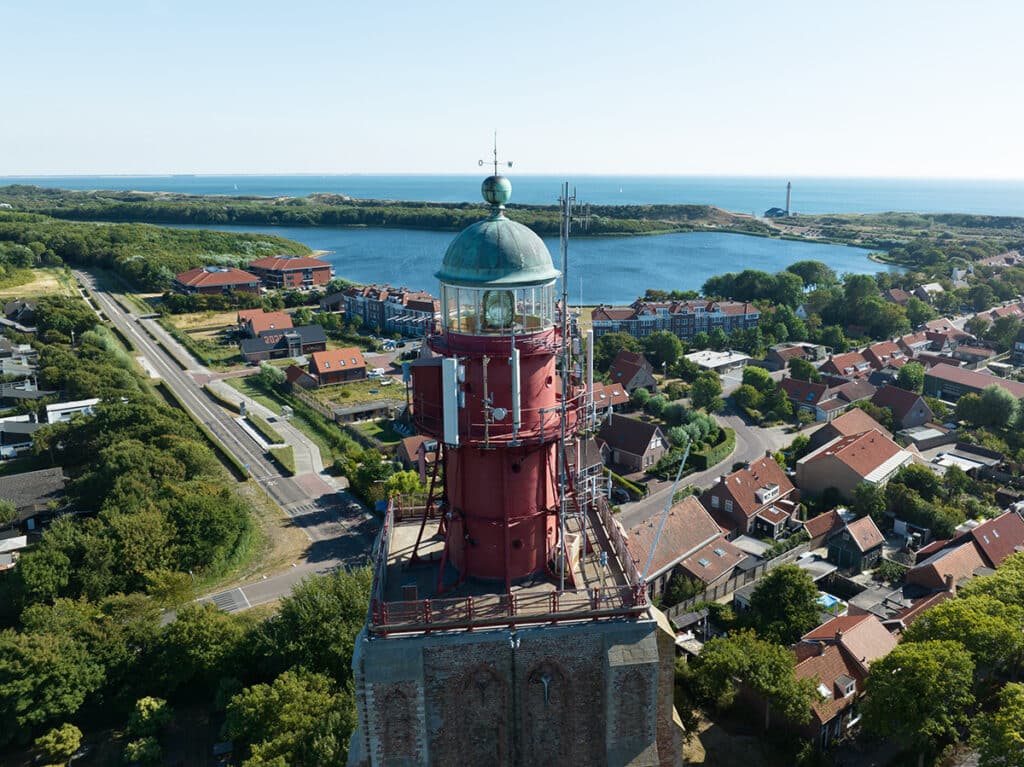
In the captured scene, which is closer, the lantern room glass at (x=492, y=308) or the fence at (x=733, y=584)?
the lantern room glass at (x=492, y=308)

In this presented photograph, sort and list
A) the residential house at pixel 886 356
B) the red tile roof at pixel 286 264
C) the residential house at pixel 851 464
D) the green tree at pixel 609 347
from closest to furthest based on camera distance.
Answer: the residential house at pixel 851 464 → the residential house at pixel 886 356 → the green tree at pixel 609 347 → the red tile roof at pixel 286 264

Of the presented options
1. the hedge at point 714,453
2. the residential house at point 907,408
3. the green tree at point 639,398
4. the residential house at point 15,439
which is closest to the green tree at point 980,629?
the hedge at point 714,453

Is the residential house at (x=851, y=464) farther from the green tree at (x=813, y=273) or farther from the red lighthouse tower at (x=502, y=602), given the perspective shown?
the green tree at (x=813, y=273)

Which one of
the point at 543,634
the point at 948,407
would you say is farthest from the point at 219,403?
the point at 948,407

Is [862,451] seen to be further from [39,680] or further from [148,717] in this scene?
[39,680]

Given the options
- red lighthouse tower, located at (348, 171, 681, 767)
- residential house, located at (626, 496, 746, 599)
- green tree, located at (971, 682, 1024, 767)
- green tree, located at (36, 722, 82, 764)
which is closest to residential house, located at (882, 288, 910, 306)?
residential house, located at (626, 496, 746, 599)

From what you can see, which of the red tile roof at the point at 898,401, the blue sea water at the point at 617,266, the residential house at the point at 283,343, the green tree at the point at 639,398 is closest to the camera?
the red tile roof at the point at 898,401
